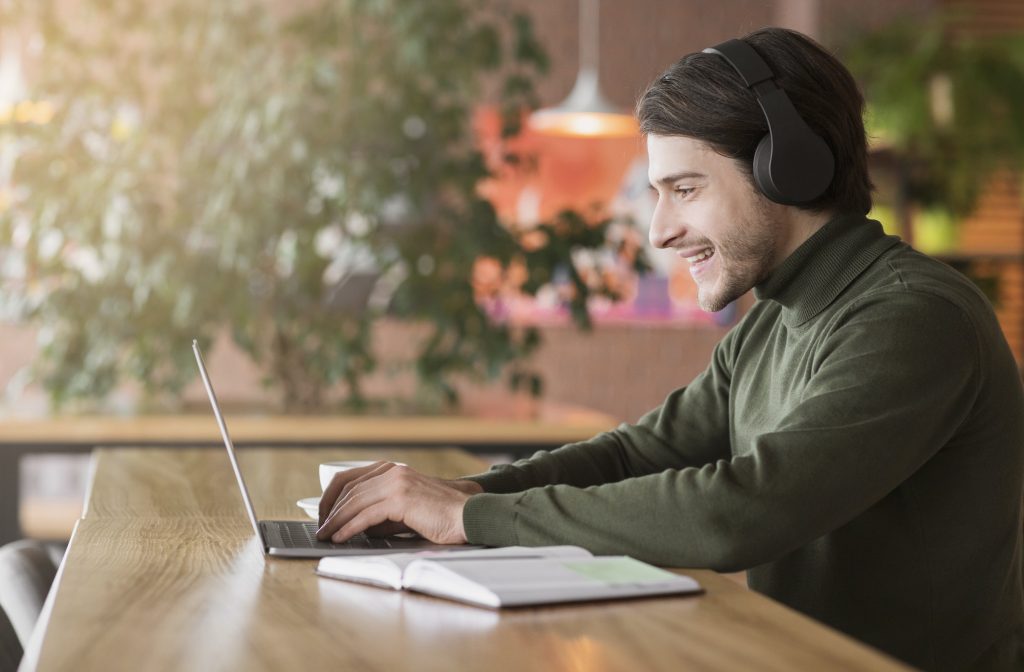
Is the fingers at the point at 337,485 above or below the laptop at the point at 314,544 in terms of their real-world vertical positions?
above

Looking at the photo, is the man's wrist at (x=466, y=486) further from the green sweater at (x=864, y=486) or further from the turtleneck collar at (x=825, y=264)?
the turtleneck collar at (x=825, y=264)

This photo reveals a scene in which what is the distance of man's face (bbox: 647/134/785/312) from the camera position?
1547 millimetres

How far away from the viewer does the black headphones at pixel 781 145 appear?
4.86ft

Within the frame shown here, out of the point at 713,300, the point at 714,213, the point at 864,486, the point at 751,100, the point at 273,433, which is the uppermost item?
the point at 751,100

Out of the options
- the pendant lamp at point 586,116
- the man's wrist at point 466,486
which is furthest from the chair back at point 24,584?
the pendant lamp at point 586,116

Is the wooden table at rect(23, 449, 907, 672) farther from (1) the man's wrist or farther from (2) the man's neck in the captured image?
(2) the man's neck

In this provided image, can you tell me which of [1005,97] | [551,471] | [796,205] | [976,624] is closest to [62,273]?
[551,471]

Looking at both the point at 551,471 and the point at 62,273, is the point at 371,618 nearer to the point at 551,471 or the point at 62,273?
the point at 551,471

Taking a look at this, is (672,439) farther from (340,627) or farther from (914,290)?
(340,627)

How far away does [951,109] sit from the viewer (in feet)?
17.0

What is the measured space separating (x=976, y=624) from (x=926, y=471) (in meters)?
0.17

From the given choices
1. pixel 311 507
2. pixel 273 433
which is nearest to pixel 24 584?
pixel 311 507

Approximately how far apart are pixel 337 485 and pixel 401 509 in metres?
0.12

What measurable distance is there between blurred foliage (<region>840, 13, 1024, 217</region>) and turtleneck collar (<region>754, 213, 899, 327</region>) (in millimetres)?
3728
